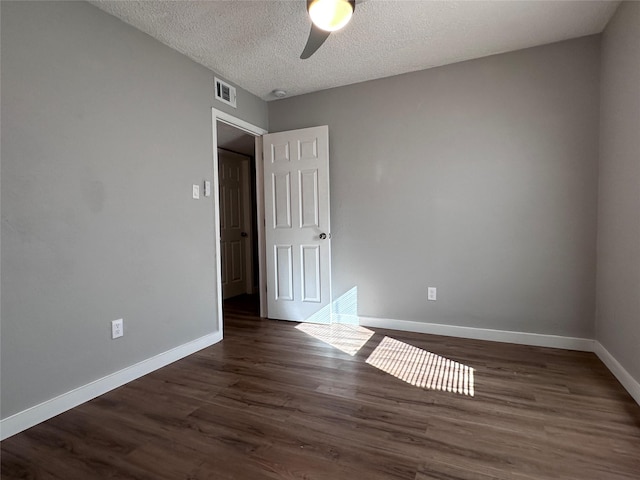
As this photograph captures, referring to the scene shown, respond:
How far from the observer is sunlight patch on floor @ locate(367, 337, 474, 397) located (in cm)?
200

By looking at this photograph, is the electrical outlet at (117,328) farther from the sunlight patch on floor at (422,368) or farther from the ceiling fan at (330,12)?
the ceiling fan at (330,12)

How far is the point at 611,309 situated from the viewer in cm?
218

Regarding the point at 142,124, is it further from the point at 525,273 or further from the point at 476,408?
the point at 525,273

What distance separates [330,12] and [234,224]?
363cm

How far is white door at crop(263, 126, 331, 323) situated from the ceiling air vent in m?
0.54

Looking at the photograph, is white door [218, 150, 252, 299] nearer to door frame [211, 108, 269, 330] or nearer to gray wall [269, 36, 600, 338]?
door frame [211, 108, 269, 330]

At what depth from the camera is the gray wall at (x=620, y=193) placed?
183cm

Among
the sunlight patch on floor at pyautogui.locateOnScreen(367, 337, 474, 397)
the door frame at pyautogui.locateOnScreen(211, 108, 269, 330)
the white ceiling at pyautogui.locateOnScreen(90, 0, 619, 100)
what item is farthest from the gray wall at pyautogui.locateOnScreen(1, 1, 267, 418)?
the sunlight patch on floor at pyautogui.locateOnScreen(367, 337, 474, 397)

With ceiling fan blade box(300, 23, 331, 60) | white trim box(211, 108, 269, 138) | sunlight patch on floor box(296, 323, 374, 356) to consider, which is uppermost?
ceiling fan blade box(300, 23, 331, 60)

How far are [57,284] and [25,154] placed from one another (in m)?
0.71

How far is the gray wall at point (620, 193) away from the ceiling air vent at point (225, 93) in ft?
9.61

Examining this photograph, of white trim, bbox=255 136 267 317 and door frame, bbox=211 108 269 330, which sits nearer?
door frame, bbox=211 108 269 330

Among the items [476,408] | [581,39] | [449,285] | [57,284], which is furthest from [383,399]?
[581,39]

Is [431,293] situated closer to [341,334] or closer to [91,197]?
[341,334]
